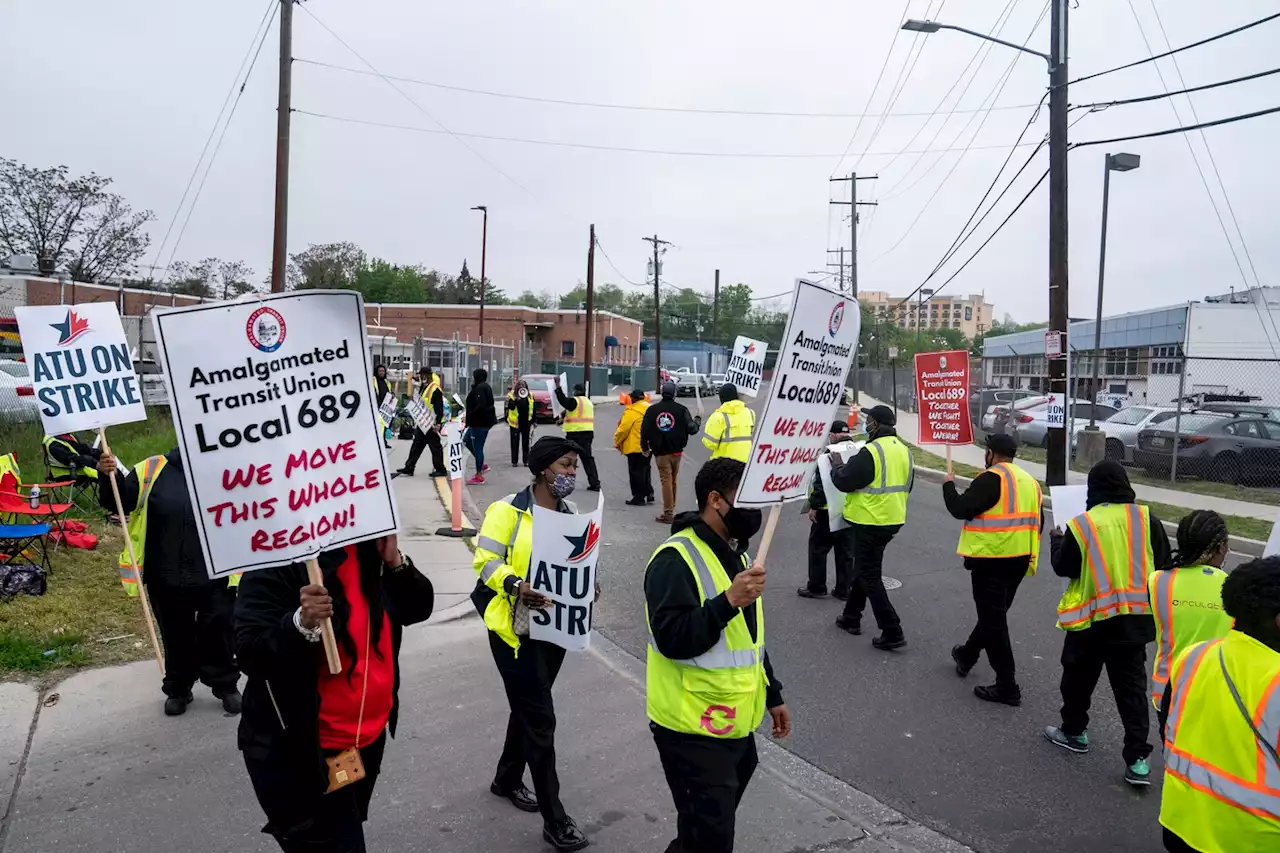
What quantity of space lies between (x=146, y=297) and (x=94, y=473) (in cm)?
3227

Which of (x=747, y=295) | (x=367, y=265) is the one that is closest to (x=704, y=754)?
(x=367, y=265)

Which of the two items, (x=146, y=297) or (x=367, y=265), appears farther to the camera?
(x=367, y=265)

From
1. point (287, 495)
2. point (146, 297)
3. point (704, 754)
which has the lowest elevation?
point (704, 754)

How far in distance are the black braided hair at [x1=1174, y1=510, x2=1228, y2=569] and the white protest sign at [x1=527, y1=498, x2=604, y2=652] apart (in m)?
2.59

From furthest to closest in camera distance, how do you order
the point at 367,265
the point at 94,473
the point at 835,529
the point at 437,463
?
the point at 367,265
the point at 437,463
the point at 835,529
the point at 94,473

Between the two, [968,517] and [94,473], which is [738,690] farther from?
[94,473]

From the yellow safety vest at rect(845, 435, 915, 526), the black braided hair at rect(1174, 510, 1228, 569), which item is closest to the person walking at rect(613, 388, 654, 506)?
the yellow safety vest at rect(845, 435, 915, 526)

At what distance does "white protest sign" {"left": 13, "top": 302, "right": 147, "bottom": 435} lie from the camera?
5707mm

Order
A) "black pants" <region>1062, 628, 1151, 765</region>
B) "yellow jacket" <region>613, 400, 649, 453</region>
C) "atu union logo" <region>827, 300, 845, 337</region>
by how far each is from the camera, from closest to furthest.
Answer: "atu union logo" <region>827, 300, 845, 337</region>, "black pants" <region>1062, 628, 1151, 765</region>, "yellow jacket" <region>613, 400, 649, 453</region>

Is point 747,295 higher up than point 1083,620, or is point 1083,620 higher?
point 747,295

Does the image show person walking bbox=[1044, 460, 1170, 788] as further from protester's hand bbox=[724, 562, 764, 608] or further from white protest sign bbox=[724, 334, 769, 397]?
white protest sign bbox=[724, 334, 769, 397]

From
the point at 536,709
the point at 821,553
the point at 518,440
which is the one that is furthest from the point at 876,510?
the point at 518,440

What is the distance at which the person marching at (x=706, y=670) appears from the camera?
9.82ft

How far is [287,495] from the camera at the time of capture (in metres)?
2.74
